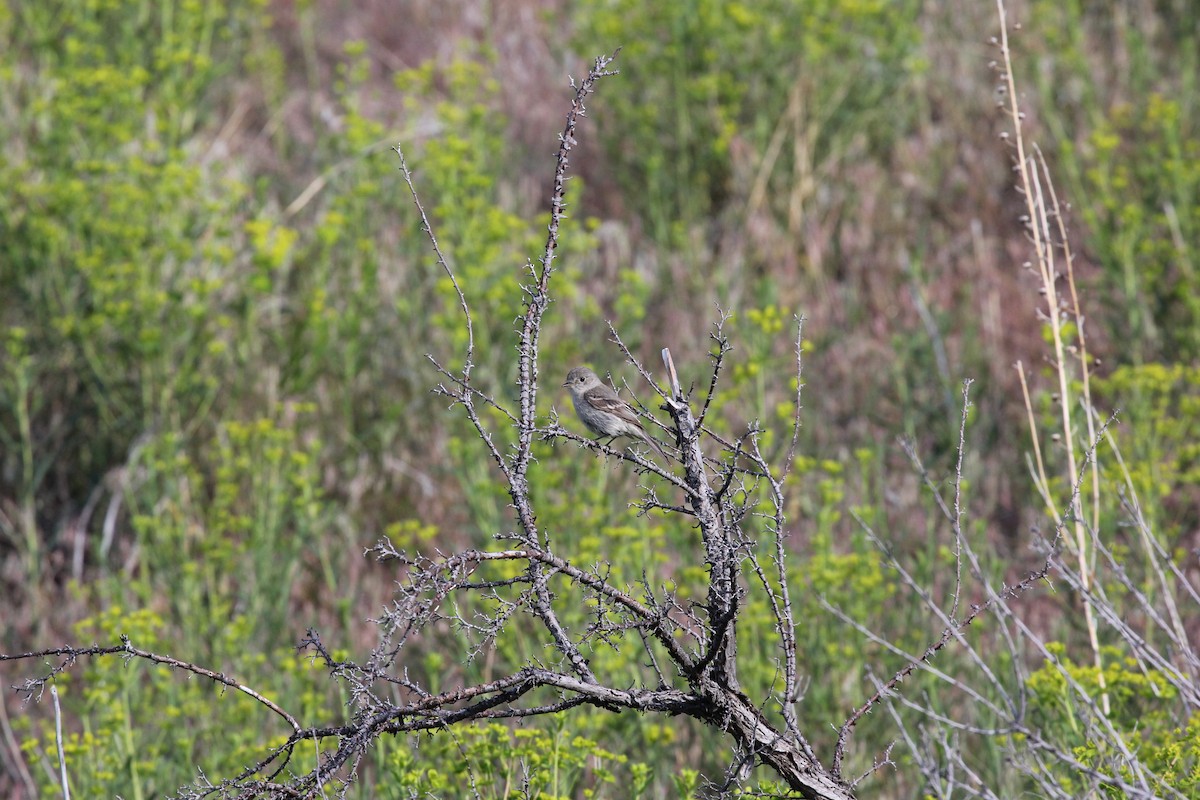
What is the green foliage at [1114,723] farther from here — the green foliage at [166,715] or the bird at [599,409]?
the green foliage at [166,715]

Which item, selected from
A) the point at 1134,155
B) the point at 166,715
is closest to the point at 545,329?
the point at 166,715

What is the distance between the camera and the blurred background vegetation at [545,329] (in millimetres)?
5098

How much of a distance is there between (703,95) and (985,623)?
4.08m

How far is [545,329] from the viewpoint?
776cm

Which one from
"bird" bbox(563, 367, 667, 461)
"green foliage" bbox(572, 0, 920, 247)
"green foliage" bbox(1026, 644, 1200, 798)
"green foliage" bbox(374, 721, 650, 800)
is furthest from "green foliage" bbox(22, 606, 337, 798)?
"green foliage" bbox(572, 0, 920, 247)

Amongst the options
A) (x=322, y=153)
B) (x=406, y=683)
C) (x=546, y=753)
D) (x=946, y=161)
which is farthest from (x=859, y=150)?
(x=406, y=683)

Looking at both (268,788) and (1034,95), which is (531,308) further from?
(1034,95)

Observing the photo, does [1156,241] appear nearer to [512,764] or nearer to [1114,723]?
[1114,723]

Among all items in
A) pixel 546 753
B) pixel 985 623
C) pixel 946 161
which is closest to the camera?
pixel 546 753

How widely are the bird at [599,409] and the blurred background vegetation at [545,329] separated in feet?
0.70

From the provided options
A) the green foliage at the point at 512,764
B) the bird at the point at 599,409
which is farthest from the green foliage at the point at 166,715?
the bird at the point at 599,409

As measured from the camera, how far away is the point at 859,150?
369 inches

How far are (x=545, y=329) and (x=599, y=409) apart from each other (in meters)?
2.14

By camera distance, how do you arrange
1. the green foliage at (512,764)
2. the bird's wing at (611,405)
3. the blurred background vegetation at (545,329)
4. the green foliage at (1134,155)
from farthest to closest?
the green foliage at (1134,155) → the bird's wing at (611,405) → the blurred background vegetation at (545,329) → the green foliage at (512,764)
